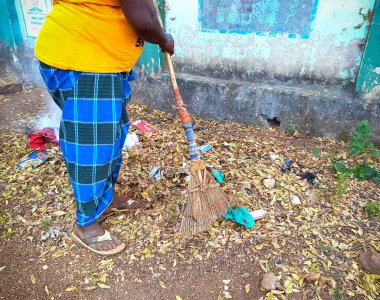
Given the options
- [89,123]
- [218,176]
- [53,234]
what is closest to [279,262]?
[218,176]

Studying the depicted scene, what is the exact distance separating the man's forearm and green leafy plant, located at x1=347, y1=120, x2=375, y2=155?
245cm

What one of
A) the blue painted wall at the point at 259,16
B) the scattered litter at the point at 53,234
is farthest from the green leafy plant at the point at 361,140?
the scattered litter at the point at 53,234

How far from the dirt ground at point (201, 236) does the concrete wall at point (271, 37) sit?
35.7 inches

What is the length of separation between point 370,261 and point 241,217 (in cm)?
92

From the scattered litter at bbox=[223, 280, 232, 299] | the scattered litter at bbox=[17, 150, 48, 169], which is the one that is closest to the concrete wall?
the scattered litter at bbox=[17, 150, 48, 169]

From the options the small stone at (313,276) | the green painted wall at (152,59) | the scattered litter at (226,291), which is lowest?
the scattered litter at (226,291)

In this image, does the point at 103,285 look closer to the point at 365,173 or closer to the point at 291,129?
the point at 365,173

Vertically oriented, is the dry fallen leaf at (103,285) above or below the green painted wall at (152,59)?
below

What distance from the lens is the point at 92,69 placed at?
1.94 m

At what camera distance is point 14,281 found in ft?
7.39

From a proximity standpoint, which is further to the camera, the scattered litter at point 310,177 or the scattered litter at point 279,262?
the scattered litter at point 310,177

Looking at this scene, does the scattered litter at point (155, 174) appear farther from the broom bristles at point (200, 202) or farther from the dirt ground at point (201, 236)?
the broom bristles at point (200, 202)

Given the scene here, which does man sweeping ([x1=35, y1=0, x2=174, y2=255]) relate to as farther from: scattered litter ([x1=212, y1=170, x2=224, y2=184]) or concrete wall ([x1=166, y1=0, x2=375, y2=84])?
concrete wall ([x1=166, y1=0, x2=375, y2=84])

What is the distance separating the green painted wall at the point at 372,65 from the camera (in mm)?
3268
